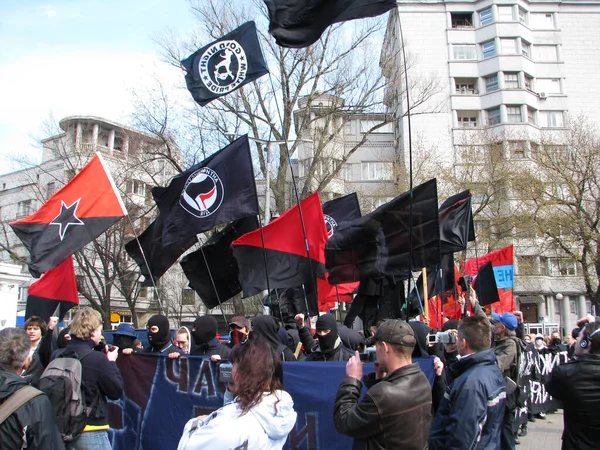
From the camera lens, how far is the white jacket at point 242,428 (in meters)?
2.47

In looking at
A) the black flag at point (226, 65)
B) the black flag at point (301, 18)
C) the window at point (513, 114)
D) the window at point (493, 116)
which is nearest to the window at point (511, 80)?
the window at point (513, 114)

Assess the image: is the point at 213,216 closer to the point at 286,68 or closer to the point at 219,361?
the point at 219,361

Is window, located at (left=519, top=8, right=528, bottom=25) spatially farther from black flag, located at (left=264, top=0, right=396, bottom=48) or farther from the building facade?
black flag, located at (left=264, top=0, right=396, bottom=48)

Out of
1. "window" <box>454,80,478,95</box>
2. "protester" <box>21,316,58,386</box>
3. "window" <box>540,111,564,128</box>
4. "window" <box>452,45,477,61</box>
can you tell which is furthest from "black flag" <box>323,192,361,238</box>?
"window" <box>540,111,564,128</box>

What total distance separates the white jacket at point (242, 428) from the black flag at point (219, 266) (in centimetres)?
628

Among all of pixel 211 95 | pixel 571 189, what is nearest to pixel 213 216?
pixel 211 95

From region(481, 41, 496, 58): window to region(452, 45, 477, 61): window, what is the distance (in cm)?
79

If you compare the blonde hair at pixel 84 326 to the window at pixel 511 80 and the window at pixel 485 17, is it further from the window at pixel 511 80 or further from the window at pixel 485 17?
the window at pixel 485 17

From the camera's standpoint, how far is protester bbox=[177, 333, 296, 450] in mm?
2488

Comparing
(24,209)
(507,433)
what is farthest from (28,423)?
(24,209)

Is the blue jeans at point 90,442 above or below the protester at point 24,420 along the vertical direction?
below

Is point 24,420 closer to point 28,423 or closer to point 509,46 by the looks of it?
point 28,423

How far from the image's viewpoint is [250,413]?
8.61ft

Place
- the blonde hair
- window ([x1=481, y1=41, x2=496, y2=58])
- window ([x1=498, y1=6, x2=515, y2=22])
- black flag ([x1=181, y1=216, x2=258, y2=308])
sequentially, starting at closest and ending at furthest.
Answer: the blonde hair < black flag ([x1=181, y1=216, x2=258, y2=308]) < window ([x1=481, y1=41, x2=496, y2=58]) < window ([x1=498, y1=6, x2=515, y2=22])
